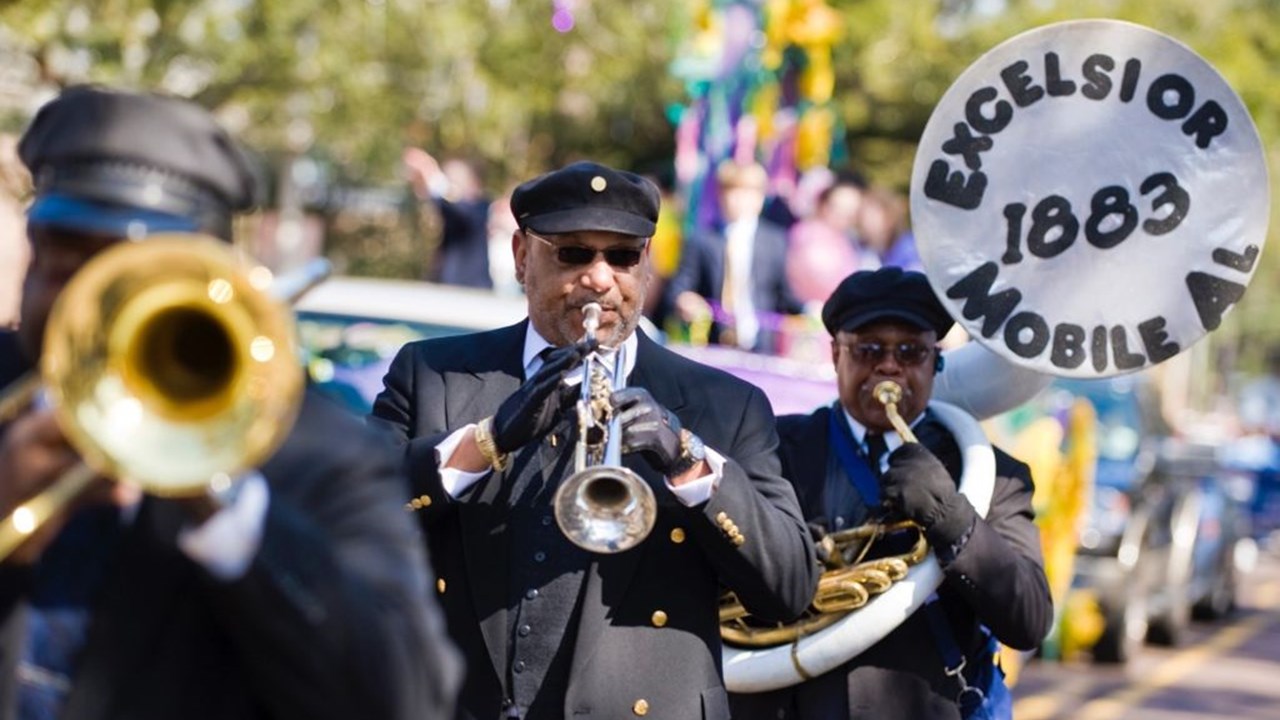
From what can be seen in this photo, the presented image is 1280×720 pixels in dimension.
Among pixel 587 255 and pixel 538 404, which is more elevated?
pixel 587 255

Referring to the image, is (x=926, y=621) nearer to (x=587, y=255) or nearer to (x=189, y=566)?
(x=587, y=255)

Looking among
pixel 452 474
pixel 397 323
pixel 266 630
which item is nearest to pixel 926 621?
pixel 452 474

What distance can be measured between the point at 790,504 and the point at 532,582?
0.52 meters

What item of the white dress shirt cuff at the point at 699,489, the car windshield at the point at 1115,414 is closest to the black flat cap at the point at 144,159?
the white dress shirt cuff at the point at 699,489

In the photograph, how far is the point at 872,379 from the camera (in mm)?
4922

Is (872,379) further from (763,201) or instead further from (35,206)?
(763,201)

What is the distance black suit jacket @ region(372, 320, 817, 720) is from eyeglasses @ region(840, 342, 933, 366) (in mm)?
741

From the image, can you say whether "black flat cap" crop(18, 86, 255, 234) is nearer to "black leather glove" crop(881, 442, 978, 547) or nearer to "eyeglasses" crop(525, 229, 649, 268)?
"eyeglasses" crop(525, 229, 649, 268)

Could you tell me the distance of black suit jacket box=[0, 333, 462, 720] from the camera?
8.38 ft

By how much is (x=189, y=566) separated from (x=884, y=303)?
2.58 m

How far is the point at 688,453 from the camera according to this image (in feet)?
12.8

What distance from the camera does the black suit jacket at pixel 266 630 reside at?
2.55m

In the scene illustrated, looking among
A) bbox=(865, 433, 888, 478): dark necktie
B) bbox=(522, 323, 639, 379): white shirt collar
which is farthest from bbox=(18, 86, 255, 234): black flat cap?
bbox=(865, 433, 888, 478): dark necktie

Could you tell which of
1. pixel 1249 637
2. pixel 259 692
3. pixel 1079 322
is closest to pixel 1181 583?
pixel 1249 637
